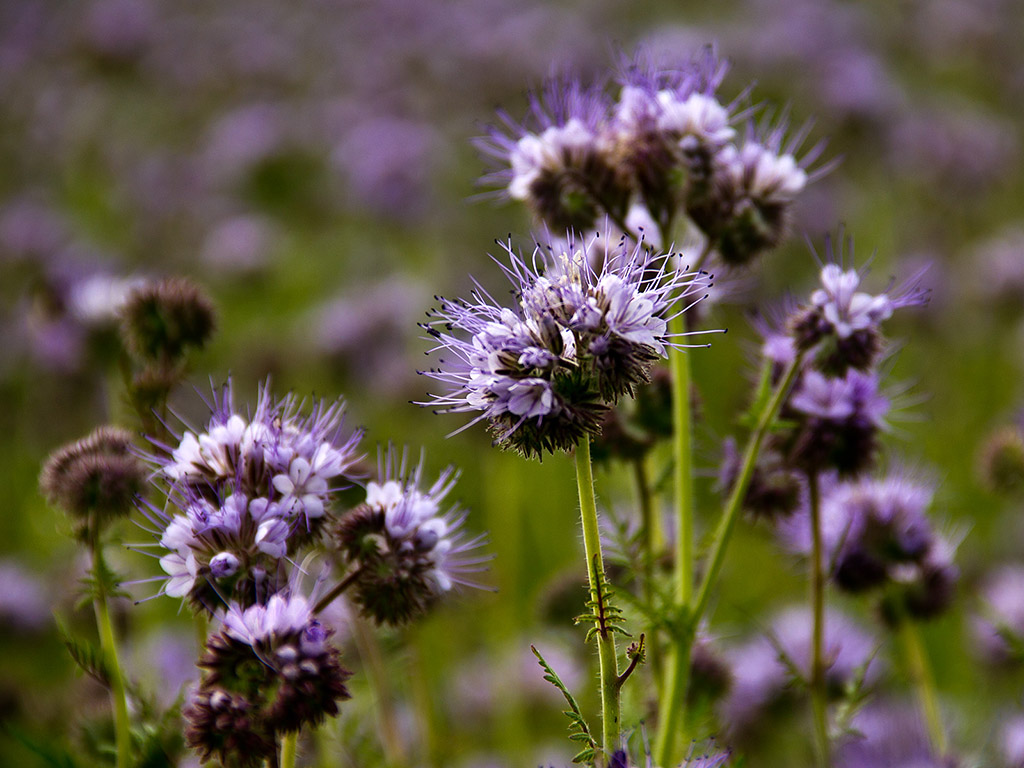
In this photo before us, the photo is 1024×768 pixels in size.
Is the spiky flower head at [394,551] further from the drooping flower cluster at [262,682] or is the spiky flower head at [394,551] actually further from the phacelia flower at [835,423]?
the phacelia flower at [835,423]

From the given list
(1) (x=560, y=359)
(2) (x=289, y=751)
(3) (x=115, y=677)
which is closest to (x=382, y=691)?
(3) (x=115, y=677)

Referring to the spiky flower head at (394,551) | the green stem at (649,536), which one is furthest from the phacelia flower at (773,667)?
the spiky flower head at (394,551)

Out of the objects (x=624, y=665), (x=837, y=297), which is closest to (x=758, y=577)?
(x=624, y=665)

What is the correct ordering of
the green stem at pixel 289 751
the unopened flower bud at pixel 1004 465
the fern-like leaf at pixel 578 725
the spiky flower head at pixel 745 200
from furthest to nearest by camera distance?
the unopened flower bud at pixel 1004 465
the spiky flower head at pixel 745 200
the green stem at pixel 289 751
the fern-like leaf at pixel 578 725

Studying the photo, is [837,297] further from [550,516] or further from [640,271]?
[550,516]

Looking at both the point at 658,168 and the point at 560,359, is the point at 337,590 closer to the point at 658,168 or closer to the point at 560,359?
the point at 560,359
